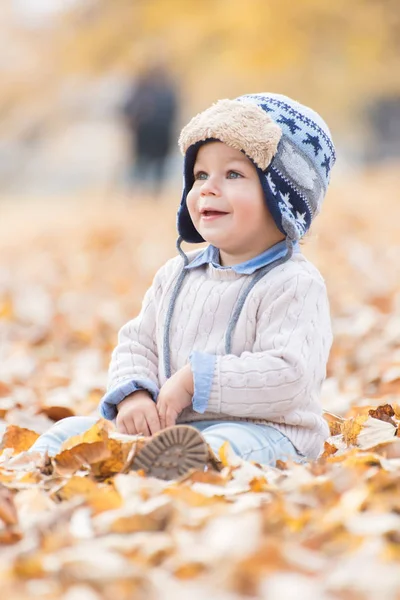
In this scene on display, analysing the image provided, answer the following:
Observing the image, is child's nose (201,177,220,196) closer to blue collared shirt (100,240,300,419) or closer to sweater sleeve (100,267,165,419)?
blue collared shirt (100,240,300,419)

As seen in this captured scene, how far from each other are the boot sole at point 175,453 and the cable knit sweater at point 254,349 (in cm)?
26

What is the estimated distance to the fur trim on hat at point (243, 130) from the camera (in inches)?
95.6

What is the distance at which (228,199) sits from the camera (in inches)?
97.7

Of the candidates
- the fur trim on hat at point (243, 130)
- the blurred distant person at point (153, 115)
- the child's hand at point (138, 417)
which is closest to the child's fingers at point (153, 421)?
the child's hand at point (138, 417)

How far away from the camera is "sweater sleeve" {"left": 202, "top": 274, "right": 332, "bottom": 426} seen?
2.36 meters

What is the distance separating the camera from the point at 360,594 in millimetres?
1365

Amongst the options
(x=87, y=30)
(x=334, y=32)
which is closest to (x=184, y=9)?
(x=87, y=30)

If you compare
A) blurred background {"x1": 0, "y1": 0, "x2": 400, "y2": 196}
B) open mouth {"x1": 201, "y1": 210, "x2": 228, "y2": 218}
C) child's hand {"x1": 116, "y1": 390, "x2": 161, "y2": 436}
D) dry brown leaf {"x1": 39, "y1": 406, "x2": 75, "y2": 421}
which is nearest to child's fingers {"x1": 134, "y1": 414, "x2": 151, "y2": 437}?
child's hand {"x1": 116, "y1": 390, "x2": 161, "y2": 436}

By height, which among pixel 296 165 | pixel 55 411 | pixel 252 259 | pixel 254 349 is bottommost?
pixel 55 411

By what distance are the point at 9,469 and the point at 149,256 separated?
5.68 metres

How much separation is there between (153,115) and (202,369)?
11.7 meters

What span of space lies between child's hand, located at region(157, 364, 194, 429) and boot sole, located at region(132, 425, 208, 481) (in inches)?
A: 10.9

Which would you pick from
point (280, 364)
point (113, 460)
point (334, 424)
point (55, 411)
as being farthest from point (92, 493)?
point (55, 411)

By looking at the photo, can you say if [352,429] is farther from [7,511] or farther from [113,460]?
[7,511]
